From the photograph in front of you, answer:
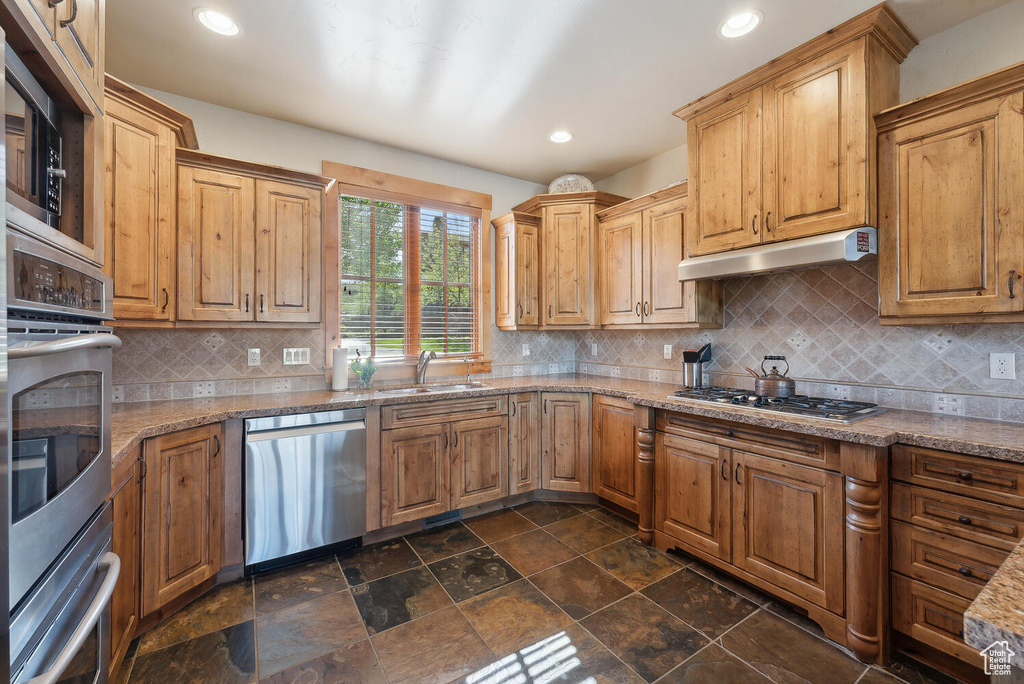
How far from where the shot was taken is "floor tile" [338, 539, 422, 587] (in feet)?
7.77

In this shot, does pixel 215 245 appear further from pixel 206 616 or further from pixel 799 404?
pixel 799 404

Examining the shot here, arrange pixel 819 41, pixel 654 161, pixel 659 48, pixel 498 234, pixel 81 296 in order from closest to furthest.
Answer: pixel 81 296, pixel 819 41, pixel 659 48, pixel 654 161, pixel 498 234

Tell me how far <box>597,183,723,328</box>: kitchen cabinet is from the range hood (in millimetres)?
277

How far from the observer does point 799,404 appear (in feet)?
7.22

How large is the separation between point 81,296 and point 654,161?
12.1 feet

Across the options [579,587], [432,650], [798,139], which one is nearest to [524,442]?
[579,587]

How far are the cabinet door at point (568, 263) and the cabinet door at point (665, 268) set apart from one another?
54cm

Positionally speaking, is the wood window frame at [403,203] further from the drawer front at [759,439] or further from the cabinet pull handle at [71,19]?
the cabinet pull handle at [71,19]

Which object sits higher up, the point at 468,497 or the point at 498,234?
the point at 498,234

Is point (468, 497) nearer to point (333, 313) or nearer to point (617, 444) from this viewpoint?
point (617, 444)

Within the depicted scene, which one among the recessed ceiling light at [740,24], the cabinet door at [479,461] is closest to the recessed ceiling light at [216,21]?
the recessed ceiling light at [740,24]

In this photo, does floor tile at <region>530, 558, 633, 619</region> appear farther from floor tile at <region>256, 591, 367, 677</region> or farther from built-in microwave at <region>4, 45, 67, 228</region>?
built-in microwave at <region>4, 45, 67, 228</region>

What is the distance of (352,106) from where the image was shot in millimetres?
2752

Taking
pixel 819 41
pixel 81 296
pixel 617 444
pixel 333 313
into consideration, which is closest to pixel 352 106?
pixel 333 313
